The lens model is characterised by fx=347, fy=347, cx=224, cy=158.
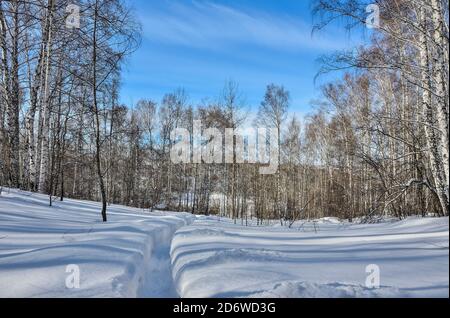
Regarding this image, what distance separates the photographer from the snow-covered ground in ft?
8.51

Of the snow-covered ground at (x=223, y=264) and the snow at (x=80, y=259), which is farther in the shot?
the snow at (x=80, y=259)

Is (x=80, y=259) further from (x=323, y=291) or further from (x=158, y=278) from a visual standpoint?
(x=323, y=291)

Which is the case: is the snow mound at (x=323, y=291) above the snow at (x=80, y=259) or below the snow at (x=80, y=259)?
above

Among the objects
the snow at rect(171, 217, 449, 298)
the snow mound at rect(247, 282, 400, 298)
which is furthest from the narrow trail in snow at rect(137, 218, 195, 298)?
the snow mound at rect(247, 282, 400, 298)

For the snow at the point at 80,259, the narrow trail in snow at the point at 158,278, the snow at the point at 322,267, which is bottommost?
the narrow trail in snow at the point at 158,278

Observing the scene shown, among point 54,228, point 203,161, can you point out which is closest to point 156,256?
point 54,228

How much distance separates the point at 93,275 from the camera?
3.16 metres

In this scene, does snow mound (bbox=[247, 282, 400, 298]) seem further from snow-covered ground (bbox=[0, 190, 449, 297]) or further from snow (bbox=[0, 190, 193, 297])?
snow (bbox=[0, 190, 193, 297])

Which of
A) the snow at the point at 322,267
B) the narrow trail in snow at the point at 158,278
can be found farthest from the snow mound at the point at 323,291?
the narrow trail in snow at the point at 158,278

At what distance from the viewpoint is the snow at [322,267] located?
244 cm

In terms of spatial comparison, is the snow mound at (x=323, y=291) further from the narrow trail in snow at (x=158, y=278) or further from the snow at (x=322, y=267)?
the narrow trail in snow at (x=158, y=278)

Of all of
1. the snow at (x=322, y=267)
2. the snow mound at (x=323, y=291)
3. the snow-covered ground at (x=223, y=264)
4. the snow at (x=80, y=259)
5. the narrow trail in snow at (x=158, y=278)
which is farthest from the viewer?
the narrow trail in snow at (x=158, y=278)
